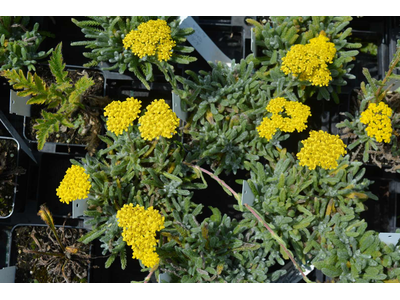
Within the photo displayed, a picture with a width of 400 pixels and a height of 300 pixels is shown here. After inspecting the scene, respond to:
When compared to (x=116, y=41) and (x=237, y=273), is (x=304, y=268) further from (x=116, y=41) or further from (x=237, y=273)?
(x=116, y=41)

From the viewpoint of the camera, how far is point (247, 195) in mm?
2215

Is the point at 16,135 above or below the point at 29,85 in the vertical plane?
below

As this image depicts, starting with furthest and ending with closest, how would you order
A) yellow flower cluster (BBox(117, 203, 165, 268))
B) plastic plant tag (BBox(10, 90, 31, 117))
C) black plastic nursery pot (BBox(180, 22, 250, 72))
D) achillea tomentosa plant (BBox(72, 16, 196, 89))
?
black plastic nursery pot (BBox(180, 22, 250, 72)), achillea tomentosa plant (BBox(72, 16, 196, 89)), plastic plant tag (BBox(10, 90, 31, 117)), yellow flower cluster (BBox(117, 203, 165, 268))

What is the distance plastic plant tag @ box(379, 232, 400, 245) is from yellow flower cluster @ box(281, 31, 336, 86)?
1031mm

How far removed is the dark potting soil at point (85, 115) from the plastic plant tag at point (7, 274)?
2.95 ft

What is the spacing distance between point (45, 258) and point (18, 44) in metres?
1.52

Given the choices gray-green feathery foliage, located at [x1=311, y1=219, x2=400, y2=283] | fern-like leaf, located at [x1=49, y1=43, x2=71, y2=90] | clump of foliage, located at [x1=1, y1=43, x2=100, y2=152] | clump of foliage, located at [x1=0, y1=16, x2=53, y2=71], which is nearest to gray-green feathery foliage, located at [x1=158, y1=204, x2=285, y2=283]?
gray-green feathery foliage, located at [x1=311, y1=219, x2=400, y2=283]

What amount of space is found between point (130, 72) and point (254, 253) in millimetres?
1599

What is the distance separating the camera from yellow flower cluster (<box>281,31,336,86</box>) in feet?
7.02

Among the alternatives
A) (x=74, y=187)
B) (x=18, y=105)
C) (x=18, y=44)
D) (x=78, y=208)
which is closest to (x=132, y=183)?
(x=78, y=208)

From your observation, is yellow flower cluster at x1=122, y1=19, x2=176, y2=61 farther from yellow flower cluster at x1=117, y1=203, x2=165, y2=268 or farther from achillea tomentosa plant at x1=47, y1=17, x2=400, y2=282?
yellow flower cluster at x1=117, y1=203, x2=165, y2=268

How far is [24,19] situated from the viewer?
8.45 ft

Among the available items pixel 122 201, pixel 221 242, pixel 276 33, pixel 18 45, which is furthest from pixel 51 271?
pixel 276 33

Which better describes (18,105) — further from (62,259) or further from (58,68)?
(62,259)
